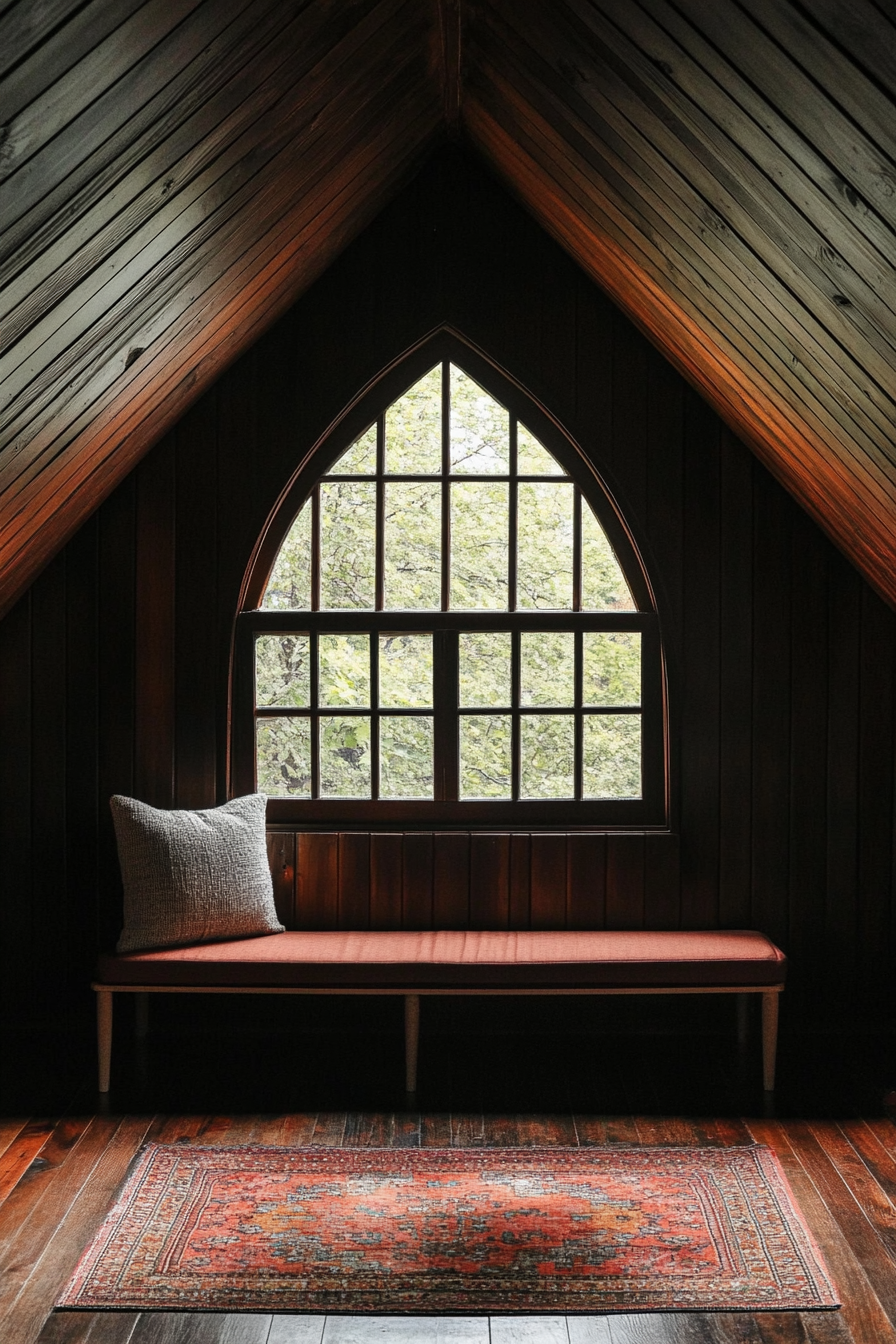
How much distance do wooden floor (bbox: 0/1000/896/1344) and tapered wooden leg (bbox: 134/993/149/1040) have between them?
0.20 ft

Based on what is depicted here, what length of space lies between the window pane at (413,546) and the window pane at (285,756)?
1.82 ft

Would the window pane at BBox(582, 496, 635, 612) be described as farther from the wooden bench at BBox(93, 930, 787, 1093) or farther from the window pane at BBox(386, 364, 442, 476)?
the wooden bench at BBox(93, 930, 787, 1093)

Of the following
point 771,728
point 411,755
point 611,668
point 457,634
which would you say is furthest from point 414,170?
point 771,728

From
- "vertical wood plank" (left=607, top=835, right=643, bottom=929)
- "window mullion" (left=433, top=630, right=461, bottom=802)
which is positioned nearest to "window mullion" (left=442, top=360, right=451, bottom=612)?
"window mullion" (left=433, top=630, right=461, bottom=802)

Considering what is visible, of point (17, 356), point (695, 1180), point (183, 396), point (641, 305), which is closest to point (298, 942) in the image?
point (695, 1180)

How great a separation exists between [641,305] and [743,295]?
906 mm

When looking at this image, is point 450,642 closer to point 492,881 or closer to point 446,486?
point 446,486

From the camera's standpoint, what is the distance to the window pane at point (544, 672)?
4.07 metres

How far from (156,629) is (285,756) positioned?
64cm

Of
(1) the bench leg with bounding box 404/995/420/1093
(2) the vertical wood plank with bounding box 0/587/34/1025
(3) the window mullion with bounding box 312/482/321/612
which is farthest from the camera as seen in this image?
(3) the window mullion with bounding box 312/482/321/612

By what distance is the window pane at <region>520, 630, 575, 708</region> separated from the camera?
407 cm

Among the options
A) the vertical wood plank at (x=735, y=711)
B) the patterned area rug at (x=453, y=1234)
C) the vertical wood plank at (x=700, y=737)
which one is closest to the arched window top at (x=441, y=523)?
the vertical wood plank at (x=700, y=737)

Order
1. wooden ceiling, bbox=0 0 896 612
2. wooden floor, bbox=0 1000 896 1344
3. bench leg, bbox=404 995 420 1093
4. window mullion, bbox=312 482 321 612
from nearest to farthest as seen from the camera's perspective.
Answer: wooden ceiling, bbox=0 0 896 612
wooden floor, bbox=0 1000 896 1344
bench leg, bbox=404 995 420 1093
window mullion, bbox=312 482 321 612

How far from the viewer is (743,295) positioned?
2.74m
